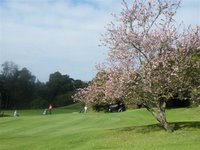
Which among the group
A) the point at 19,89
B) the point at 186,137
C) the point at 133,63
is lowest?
the point at 186,137

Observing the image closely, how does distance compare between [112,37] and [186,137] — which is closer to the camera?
[186,137]

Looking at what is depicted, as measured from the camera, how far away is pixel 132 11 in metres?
22.6

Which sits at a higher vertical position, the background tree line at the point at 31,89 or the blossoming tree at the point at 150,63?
the background tree line at the point at 31,89

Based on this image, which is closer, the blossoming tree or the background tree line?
the blossoming tree

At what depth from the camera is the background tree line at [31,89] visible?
4820 inches

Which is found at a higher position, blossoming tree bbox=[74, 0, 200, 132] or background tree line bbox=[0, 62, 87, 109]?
background tree line bbox=[0, 62, 87, 109]

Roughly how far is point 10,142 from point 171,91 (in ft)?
27.5

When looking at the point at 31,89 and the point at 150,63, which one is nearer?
the point at 150,63

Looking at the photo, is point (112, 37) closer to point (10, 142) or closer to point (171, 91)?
point (171, 91)

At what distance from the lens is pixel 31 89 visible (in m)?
131

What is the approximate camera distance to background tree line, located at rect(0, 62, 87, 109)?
122m

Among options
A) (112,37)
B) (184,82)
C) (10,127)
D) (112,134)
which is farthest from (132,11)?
(10,127)

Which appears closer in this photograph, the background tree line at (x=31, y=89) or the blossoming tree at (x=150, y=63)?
the blossoming tree at (x=150, y=63)

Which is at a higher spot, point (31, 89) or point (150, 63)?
point (31, 89)
